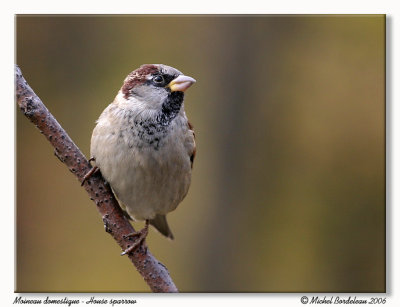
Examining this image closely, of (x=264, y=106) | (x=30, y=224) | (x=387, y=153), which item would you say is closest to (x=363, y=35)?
(x=387, y=153)

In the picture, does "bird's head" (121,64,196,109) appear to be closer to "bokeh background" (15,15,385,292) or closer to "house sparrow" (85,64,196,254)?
"house sparrow" (85,64,196,254)

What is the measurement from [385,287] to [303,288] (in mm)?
448

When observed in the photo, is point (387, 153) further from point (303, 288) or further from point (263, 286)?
point (263, 286)

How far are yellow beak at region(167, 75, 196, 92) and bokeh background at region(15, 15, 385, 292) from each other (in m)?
0.69

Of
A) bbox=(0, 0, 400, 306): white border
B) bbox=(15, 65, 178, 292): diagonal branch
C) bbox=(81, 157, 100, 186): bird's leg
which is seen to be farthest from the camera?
bbox=(0, 0, 400, 306): white border

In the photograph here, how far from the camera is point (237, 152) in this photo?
174 inches

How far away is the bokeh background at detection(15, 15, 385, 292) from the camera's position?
128 inches

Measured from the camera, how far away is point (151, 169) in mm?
2725

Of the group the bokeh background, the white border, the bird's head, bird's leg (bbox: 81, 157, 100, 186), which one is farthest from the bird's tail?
the bird's head

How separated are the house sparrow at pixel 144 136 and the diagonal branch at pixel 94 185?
0.21 feet
